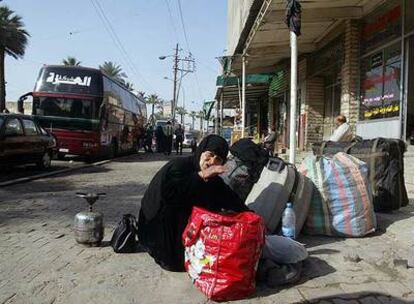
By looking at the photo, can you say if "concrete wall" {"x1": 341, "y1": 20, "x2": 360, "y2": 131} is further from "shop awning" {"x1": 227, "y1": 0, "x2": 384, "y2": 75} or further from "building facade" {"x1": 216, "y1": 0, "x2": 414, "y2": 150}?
"shop awning" {"x1": 227, "y1": 0, "x2": 384, "y2": 75}

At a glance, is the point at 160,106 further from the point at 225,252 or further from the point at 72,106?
the point at 225,252

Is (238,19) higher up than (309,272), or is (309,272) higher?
(238,19)

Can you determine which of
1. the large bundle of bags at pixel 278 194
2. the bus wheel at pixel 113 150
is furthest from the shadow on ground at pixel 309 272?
the bus wheel at pixel 113 150

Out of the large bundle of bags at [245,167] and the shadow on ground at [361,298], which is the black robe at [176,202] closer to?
the shadow on ground at [361,298]

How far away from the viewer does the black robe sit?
4.99 meters

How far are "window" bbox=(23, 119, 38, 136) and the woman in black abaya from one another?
11170 mm

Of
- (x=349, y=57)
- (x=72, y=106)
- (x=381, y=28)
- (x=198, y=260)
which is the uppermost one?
(x=381, y=28)

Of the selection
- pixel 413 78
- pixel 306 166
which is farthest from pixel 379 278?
pixel 413 78

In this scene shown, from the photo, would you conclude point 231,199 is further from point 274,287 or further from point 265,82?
point 265,82

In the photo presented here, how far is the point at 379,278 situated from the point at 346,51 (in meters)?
9.57

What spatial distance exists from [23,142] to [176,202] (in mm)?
11135

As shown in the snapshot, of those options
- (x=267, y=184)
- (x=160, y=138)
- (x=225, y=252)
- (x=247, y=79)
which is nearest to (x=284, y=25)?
(x=267, y=184)

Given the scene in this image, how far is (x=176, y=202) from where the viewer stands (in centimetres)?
504

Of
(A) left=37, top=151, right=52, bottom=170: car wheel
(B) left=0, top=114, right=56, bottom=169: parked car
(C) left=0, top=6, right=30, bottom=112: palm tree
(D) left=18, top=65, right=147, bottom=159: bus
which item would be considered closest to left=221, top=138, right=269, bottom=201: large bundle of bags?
(B) left=0, top=114, right=56, bottom=169: parked car
